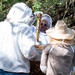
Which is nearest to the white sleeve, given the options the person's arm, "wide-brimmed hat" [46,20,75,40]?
the person's arm

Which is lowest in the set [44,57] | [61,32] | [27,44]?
[44,57]

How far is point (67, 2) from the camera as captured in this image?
10.5 meters

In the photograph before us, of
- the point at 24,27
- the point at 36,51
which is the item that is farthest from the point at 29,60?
the point at 24,27

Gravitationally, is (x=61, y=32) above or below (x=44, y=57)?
above

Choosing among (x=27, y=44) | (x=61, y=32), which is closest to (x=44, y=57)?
(x=27, y=44)

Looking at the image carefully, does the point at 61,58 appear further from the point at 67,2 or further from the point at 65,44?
the point at 67,2

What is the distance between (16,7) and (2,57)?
707mm

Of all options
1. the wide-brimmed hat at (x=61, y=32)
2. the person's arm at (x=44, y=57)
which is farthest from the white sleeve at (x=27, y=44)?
the wide-brimmed hat at (x=61, y=32)

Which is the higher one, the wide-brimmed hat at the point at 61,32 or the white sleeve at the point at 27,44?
the wide-brimmed hat at the point at 61,32

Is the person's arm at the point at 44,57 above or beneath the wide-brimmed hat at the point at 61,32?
beneath

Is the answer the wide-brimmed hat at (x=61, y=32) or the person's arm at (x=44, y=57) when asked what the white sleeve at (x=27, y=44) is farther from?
the wide-brimmed hat at (x=61, y=32)

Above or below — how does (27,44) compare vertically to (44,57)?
above

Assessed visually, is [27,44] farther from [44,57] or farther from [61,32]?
[61,32]

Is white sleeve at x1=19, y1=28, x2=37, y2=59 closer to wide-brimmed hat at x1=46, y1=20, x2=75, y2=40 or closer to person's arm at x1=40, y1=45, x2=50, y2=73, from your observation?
person's arm at x1=40, y1=45, x2=50, y2=73
